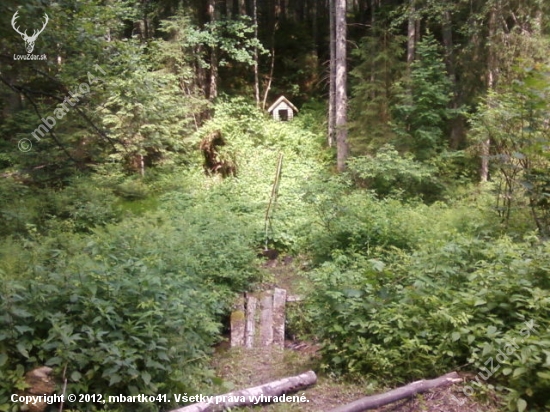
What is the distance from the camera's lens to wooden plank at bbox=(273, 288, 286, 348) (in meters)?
7.01

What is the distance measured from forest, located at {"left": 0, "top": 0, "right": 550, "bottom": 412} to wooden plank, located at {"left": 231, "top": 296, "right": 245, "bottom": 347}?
0.15 metres

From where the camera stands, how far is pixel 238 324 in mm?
7262

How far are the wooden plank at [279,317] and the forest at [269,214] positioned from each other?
310 mm

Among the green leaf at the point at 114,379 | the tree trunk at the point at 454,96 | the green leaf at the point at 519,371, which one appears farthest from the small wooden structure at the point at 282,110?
the green leaf at the point at 519,371

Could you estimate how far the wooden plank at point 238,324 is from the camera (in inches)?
274

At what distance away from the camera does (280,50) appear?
2397cm

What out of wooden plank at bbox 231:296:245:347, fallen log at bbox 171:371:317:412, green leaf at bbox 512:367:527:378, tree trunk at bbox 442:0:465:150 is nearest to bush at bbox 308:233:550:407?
Answer: green leaf at bbox 512:367:527:378

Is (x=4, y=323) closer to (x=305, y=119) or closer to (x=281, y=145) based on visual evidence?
(x=281, y=145)

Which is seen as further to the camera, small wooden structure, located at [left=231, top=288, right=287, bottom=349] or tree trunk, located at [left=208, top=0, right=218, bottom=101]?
tree trunk, located at [left=208, top=0, right=218, bottom=101]

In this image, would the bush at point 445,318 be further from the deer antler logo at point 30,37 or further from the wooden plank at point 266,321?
the deer antler logo at point 30,37

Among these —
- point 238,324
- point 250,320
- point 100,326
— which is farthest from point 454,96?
point 100,326

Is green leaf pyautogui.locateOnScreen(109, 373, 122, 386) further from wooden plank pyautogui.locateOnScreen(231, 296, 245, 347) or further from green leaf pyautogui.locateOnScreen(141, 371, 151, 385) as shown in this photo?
wooden plank pyautogui.locateOnScreen(231, 296, 245, 347)

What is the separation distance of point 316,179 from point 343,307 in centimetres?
953

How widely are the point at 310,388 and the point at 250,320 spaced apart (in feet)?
8.66
